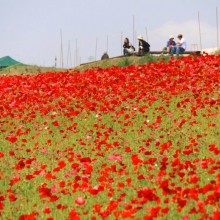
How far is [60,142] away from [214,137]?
327cm

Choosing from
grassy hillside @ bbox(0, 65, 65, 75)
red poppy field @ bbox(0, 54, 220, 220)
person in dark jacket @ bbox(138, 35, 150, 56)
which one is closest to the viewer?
red poppy field @ bbox(0, 54, 220, 220)

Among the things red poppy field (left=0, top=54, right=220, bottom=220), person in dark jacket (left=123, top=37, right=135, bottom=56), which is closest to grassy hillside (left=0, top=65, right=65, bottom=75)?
person in dark jacket (left=123, top=37, right=135, bottom=56)

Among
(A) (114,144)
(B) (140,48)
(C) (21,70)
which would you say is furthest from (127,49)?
(A) (114,144)

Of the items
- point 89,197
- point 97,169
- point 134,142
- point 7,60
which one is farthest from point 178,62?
point 7,60

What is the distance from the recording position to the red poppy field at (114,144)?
20.2 ft

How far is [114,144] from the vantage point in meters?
7.98

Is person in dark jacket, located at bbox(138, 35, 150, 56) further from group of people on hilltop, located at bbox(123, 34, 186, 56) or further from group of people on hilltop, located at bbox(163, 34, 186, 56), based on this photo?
group of people on hilltop, located at bbox(163, 34, 186, 56)

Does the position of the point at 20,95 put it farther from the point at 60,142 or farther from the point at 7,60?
the point at 7,60

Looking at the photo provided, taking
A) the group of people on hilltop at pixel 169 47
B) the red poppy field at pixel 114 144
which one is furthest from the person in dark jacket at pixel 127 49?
the red poppy field at pixel 114 144

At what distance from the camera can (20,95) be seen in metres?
17.2

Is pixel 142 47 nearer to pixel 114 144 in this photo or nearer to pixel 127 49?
pixel 127 49

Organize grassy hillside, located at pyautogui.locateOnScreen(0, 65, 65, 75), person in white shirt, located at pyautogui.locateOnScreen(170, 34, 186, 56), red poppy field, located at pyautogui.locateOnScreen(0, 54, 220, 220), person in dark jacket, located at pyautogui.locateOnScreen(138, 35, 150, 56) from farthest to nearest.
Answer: grassy hillside, located at pyautogui.locateOnScreen(0, 65, 65, 75), person in dark jacket, located at pyautogui.locateOnScreen(138, 35, 150, 56), person in white shirt, located at pyautogui.locateOnScreen(170, 34, 186, 56), red poppy field, located at pyautogui.locateOnScreen(0, 54, 220, 220)

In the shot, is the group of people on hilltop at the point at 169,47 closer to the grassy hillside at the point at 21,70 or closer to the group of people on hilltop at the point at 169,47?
the group of people on hilltop at the point at 169,47

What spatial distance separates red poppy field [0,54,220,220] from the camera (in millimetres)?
6160
